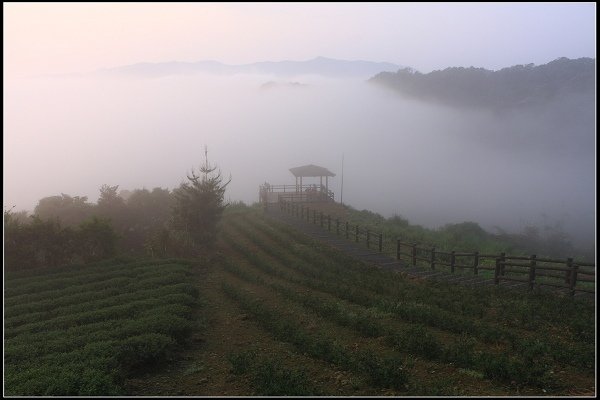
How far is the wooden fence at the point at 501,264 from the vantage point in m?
14.6

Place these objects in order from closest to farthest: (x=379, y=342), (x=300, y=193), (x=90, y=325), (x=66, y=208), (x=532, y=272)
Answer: (x=379, y=342) → (x=90, y=325) → (x=532, y=272) → (x=66, y=208) → (x=300, y=193)

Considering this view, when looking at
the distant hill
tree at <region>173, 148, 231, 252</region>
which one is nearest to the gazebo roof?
tree at <region>173, 148, 231, 252</region>

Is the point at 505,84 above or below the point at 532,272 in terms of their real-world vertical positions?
above

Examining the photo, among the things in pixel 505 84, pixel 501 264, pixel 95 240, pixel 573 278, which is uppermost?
pixel 505 84

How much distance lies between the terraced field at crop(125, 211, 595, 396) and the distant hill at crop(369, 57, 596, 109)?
380ft

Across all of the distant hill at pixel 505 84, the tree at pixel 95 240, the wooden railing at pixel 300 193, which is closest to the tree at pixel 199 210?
the tree at pixel 95 240

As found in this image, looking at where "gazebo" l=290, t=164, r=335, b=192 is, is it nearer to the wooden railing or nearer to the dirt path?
the wooden railing

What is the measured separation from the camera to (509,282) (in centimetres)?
1672

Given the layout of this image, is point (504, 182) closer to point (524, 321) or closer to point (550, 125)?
point (550, 125)

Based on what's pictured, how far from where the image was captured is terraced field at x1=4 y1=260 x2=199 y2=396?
28.5 ft

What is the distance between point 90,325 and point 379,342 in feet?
28.2

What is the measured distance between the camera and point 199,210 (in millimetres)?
26297

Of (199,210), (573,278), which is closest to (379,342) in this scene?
(573,278)

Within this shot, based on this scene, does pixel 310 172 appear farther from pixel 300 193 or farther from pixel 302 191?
pixel 300 193
